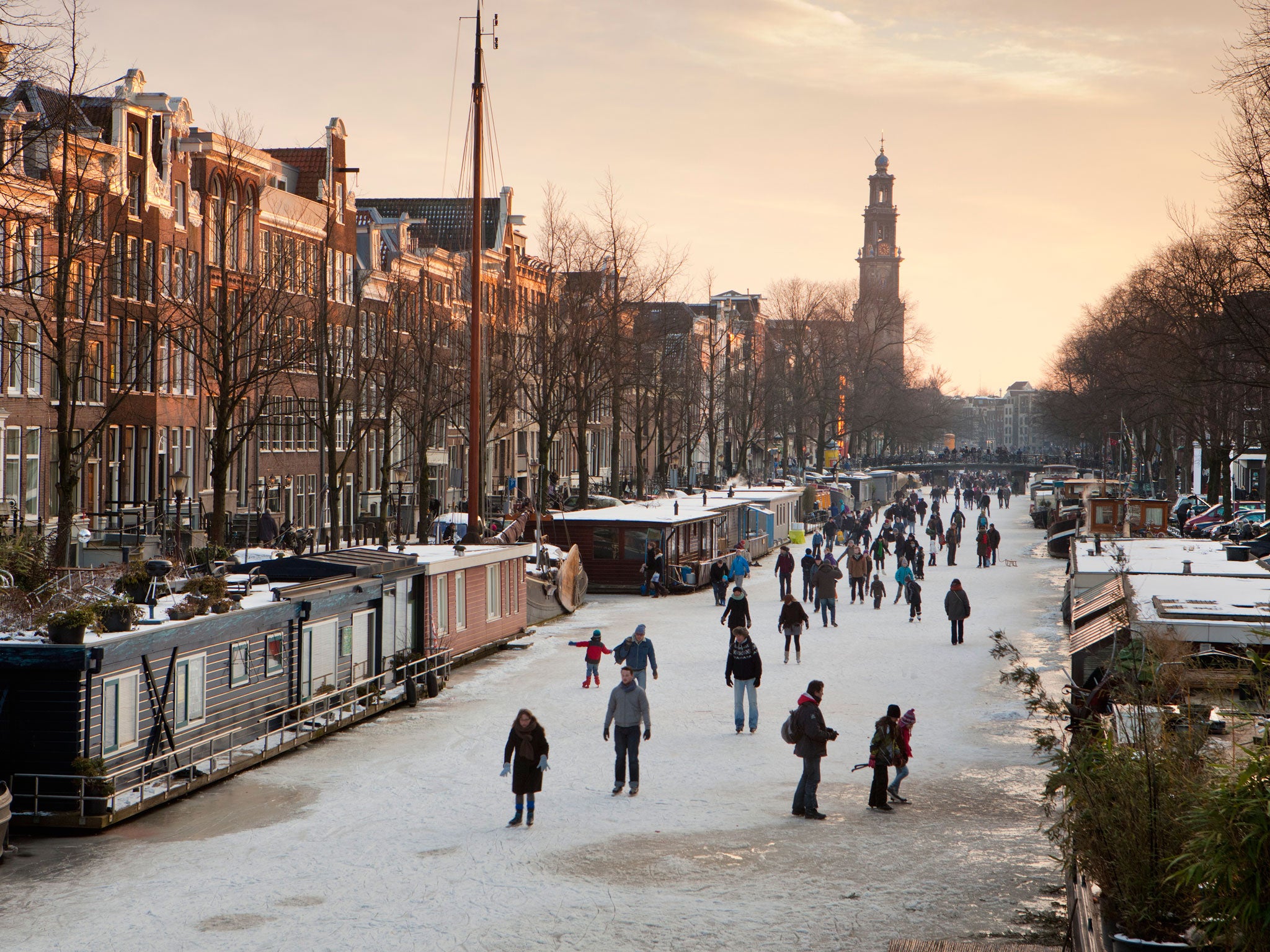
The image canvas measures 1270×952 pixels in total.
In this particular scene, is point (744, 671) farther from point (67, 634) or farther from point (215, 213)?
point (215, 213)

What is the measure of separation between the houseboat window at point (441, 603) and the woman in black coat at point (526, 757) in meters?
11.6

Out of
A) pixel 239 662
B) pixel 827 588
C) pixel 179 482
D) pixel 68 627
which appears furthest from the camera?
pixel 179 482

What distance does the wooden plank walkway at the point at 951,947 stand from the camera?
10.8 meters

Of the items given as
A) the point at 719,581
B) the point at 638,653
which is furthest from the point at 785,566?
the point at 638,653

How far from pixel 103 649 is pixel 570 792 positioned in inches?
225

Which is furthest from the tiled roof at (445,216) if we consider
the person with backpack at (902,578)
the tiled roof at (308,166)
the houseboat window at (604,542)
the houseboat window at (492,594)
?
the houseboat window at (492,594)

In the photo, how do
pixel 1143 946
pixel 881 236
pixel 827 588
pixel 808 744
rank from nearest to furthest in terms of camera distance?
pixel 1143 946, pixel 808 744, pixel 827 588, pixel 881 236

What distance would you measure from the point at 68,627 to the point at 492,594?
15.7m

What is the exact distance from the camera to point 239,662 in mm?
19625

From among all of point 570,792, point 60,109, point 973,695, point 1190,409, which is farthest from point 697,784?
point 1190,409

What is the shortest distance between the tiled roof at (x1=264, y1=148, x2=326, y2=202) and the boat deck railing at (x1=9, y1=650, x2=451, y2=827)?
3499 centimetres

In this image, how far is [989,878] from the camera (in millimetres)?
14297

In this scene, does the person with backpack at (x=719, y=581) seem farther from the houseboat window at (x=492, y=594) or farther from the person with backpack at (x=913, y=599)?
the houseboat window at (x=492, y=594)

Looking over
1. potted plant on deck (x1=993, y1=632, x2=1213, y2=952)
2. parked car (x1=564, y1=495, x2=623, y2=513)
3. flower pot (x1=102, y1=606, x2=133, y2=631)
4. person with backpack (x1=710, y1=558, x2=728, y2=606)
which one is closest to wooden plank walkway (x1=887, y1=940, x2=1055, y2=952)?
potted plant on deck (x1=993, y1=632, x2=1213, y2=952)
